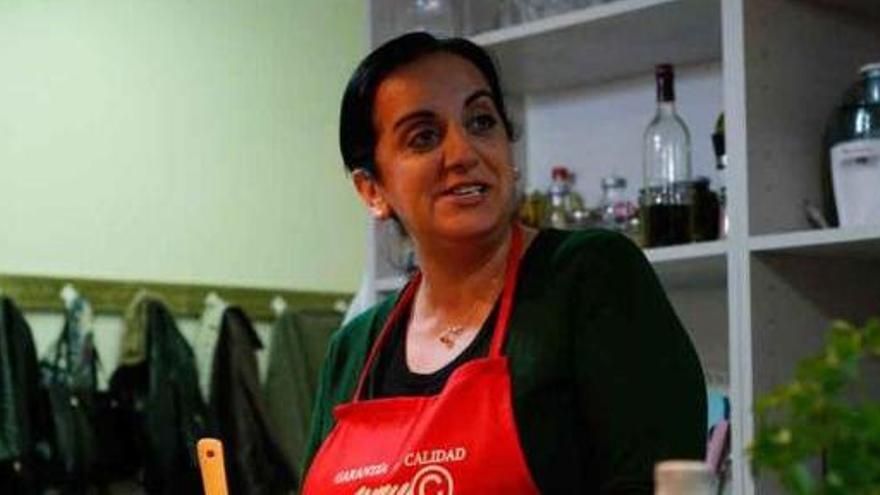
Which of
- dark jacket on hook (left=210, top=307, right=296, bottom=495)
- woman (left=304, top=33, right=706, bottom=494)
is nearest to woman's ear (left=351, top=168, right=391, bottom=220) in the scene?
woman (left=304, top=33, right=706, bottom=494)

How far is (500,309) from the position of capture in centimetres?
144

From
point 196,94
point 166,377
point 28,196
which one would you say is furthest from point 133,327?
point 196,94

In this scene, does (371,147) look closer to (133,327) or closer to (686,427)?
(686,427)

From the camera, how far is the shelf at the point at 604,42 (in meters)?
2.08

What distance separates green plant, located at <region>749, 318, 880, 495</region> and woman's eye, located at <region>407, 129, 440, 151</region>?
3.21 feet

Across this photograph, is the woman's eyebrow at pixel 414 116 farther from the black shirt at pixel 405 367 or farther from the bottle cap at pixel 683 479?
the bottle cap at pixel 683 479

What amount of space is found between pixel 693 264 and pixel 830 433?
5.13 feet

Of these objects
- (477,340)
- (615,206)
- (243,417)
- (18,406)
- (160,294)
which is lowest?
(243,417)

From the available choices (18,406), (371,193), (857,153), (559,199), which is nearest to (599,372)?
(371,193)

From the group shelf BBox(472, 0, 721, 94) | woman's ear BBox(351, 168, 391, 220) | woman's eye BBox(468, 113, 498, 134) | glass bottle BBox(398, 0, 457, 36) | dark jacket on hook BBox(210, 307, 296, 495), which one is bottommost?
dark jacket on hook BBox(210, 307, 296, 495)

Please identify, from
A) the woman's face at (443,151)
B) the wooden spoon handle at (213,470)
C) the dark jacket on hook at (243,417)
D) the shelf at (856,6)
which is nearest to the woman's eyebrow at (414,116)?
the woman's face at (443,151)

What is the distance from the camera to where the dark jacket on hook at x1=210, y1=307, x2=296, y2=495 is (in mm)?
3685

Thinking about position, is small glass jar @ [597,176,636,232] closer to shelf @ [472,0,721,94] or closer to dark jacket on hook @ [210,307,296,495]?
shelf @ [472,0,721,94]

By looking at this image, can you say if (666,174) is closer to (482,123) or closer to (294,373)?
→ (482,123)
